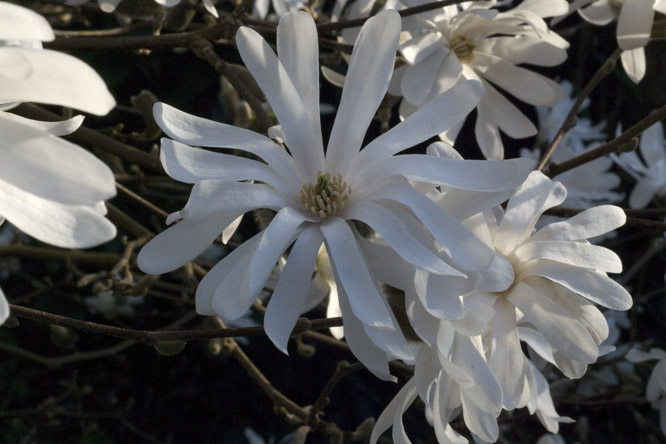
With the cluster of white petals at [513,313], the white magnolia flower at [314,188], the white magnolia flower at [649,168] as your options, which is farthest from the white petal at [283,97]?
the white magnolia flower at [649,168]

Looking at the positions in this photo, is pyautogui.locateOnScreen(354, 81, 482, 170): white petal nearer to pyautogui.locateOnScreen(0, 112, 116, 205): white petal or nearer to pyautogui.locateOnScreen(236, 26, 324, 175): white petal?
pyautogui.locateOnScreen(236, 26, 324, 175): white petal

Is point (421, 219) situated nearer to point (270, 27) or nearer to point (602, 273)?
point (602, 273)

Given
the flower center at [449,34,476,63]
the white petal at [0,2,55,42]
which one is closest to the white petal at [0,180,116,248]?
the white petal at [0,2,55,42]

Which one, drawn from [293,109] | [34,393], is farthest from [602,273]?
[34,393]

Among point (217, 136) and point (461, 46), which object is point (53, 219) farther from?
point (461, 46)

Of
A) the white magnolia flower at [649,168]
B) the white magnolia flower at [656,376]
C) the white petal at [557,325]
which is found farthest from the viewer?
the white magnolia flower at [649,168]

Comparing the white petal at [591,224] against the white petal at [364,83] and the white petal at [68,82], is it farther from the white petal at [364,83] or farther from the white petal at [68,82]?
the white petal at [68,82]
